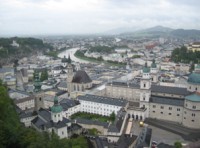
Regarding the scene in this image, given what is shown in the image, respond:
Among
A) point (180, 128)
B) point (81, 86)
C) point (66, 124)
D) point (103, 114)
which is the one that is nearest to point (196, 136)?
point (180, 128)

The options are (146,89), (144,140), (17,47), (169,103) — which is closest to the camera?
(144,140)

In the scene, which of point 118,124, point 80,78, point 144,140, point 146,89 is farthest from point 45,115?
point 80,78

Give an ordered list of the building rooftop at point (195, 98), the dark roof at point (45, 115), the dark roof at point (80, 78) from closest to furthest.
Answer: the dark roof at point (45, 115) → the building rooftop at point (195, 98) → the dark roof at point (80, 78)

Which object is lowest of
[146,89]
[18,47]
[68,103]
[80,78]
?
[68,103]

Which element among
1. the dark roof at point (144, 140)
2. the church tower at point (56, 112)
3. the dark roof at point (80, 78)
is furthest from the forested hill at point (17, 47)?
the dark roof at point (144, 140)

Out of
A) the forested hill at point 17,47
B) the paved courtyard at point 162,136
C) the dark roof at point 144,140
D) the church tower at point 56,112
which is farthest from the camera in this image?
the forested hill at point 17,47

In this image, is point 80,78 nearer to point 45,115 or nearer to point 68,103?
point 68,103

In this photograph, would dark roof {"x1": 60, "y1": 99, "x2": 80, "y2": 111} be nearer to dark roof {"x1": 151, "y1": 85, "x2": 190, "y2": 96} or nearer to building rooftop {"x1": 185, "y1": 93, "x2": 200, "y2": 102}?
dark roof {"x1": 151, "y1": 85, "x2": 190, "y2": 96}

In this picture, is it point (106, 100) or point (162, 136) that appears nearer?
point (162, 136)

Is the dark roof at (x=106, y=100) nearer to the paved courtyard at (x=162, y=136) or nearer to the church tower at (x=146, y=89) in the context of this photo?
the church tower at (x=146, y=89)

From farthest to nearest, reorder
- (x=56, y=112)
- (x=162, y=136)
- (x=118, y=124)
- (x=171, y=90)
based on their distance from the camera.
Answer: (x=171, y=90) → (x=162, y=136) → (x=118, y=124) → (x=56, y=112)
